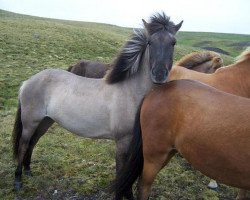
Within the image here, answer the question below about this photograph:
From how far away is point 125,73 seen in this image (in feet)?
15.2

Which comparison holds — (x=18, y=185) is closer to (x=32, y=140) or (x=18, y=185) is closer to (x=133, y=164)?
(x=32, y=140)

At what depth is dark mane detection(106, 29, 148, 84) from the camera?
176 inches

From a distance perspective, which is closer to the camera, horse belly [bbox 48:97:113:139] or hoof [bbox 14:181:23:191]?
horse belly [bbox 48:97:113:139]

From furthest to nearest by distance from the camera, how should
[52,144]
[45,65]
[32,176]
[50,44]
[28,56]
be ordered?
1. [50,44]
2. [28,56]
3. [45,65]
4. [52,144]
5. [32,176]

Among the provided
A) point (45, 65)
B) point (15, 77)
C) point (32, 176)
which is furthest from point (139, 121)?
point (45, 65)

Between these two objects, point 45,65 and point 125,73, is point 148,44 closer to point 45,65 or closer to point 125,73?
point 125,73

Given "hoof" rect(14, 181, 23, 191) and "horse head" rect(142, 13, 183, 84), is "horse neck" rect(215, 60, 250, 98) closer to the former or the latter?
"horse head" rect(142, 13, 183, 84)

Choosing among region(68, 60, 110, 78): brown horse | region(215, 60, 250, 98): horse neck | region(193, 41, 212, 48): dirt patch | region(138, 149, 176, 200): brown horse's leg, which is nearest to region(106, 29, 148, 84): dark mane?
region(138, 149, 176, 200): brown horse's leg

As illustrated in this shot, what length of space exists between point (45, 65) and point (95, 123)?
44.6 feet

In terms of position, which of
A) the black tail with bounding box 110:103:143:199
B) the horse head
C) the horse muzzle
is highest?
the horse head

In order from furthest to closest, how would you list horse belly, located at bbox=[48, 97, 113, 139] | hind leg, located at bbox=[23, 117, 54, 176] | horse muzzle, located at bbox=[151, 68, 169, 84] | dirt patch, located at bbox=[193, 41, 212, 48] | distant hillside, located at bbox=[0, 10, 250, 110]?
dirt patch, located at bbox=[193, 41, 212, 48], distant hillside, located at bbox=[0, 10, 250, 110], hind leg, located at bbox=[23, 117, 54, 176], horse belly, located at bbox=[48, 97, 113, 139], horse muzzle, located at bbox=[151, 68, 169, 84]

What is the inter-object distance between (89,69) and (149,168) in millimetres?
7929

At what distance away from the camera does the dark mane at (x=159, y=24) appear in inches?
169

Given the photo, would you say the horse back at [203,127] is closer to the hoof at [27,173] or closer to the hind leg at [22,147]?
the hind leg at [22,147]
